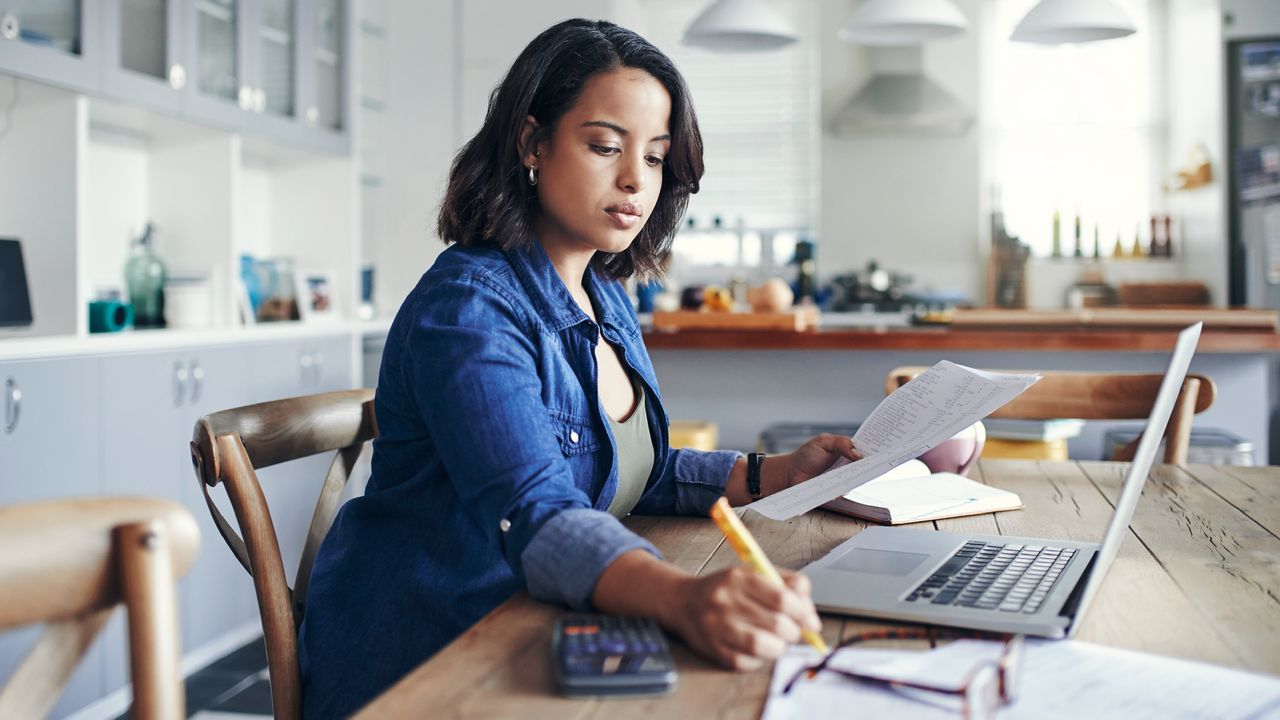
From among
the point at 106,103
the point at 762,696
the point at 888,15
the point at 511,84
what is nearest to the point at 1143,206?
the point at 888,15

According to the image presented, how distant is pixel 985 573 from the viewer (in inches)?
38.1

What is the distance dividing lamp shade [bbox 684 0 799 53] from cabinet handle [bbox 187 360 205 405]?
1.92m

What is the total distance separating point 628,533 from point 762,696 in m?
0.22

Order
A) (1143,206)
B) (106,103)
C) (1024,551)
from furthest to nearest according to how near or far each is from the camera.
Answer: (1143,206)
(106,103)
(1024,551)

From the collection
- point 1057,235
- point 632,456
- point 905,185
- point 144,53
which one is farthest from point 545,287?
point 1057,235

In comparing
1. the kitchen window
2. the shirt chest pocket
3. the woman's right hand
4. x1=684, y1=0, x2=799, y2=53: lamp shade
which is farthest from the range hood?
the woman's right hand

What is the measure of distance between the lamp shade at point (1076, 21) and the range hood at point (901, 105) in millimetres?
2186

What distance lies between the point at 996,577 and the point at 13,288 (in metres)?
2.30

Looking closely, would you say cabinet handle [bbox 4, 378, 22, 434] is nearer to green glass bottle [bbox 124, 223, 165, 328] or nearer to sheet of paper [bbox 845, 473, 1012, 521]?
green glass bottle [bbox 124, 223, 165, 328]

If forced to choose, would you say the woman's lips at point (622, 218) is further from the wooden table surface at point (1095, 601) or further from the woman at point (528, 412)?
the wooden table surface at point (1095, 601)

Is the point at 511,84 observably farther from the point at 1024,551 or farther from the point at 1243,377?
the point at 1243,377

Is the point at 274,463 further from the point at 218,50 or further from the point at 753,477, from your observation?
the point at 218,50

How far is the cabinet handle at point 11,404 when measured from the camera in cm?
222

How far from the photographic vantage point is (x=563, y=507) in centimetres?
91
